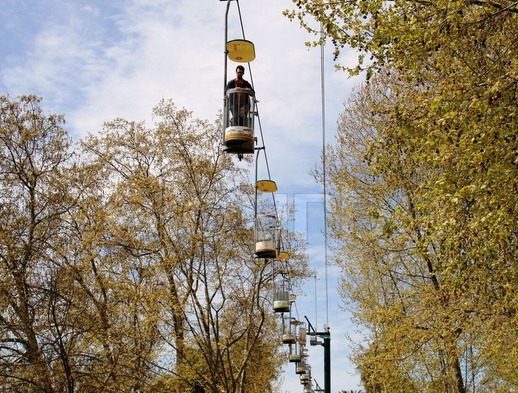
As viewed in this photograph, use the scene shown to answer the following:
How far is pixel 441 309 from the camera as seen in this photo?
49.3 feet

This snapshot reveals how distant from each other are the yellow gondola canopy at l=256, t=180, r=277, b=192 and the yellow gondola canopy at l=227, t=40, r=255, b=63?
5.79 m

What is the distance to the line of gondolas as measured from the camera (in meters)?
8.06

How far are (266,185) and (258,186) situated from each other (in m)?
0.24

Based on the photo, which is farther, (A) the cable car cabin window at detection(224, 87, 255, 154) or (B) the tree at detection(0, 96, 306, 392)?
(B) the tree at detection(0, 96, 306, 392)

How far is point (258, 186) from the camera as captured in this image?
14102mm

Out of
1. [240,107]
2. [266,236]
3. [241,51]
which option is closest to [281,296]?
[266,236]

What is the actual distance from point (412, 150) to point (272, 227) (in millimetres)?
5756

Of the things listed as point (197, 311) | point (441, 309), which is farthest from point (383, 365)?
point (197, 311)

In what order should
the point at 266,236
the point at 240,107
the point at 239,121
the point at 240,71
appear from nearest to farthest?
the point at 239,121
the point at 240,107
the point at 240,71
the point at 266,236

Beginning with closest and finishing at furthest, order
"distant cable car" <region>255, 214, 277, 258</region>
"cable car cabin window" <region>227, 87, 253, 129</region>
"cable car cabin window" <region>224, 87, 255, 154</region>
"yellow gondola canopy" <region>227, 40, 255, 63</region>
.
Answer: "yellow gondola canopy" <region>227, 40, 255, 63</region>, "cable car cabin window" <region>224, 87, 255, 154</region>, "cable car cabin window" <region>227, 87, 253, 129</region>, "distant cable car" <region>255, 214, 277, 258</region>

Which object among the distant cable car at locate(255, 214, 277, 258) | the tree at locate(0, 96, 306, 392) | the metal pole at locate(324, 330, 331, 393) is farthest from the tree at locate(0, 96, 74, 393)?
the metal pole at locate(324, 330, 331, 393)

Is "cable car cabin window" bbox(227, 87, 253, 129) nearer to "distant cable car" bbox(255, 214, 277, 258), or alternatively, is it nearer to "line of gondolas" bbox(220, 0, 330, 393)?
"line of gondolas" bbox(220, 0, 330, 393)

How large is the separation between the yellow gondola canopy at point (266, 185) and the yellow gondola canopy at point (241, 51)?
5787mm

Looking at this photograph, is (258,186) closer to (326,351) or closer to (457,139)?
(457,139)
